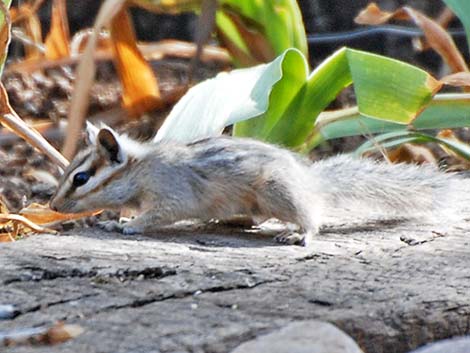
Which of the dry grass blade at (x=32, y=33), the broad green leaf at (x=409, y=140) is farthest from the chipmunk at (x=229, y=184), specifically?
the dry grass blade at (x=32, y=33)

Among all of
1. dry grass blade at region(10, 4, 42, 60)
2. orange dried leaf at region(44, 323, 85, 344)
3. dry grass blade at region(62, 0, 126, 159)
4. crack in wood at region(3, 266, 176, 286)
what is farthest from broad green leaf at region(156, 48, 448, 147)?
dry grass blade at region(10, 4, 42, 60)

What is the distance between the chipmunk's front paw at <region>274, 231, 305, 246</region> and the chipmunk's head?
0.49 m

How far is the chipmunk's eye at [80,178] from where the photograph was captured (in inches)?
125

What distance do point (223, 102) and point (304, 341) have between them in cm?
167

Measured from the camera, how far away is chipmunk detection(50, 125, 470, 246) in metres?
3.03

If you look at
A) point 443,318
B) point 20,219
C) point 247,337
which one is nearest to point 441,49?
point 20,219

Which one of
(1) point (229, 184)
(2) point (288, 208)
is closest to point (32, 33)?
(1) point (229, 184)

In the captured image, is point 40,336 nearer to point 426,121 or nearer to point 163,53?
point 426,121

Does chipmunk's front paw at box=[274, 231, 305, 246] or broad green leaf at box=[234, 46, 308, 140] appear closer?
chipmunk's front paw at box=[274, 231, 305, 246]

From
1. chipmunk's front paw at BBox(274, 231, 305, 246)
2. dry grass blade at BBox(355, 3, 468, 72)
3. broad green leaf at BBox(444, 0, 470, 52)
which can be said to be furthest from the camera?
dry grass blade at BBox(355, 3, 468, 72)

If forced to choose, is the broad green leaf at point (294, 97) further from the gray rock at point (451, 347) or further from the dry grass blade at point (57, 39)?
the gray rock at point (451, 347)

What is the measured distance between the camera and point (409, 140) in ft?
12.9

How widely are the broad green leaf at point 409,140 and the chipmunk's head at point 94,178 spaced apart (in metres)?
0.97

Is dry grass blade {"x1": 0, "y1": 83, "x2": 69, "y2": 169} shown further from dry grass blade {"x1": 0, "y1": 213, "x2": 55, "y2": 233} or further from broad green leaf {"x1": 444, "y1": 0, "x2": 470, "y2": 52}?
broad green leaf {"x1": 444, "y1": 0, "x2": 470, "y2": 52}
